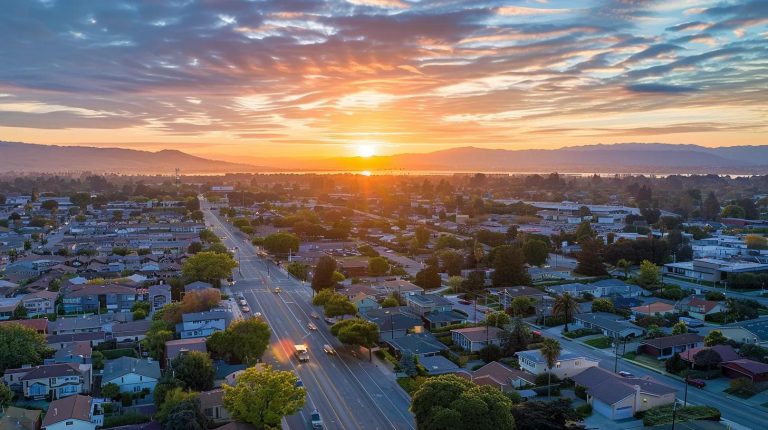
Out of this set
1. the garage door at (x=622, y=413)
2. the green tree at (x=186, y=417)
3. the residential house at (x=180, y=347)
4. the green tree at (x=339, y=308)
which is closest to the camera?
the green tree at (x=186, y=417)

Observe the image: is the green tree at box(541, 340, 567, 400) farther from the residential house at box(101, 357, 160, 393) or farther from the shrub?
the residential house at box(101, 357, 160, 393)

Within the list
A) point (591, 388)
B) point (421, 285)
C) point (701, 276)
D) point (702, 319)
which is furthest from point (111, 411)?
point (701, 276)

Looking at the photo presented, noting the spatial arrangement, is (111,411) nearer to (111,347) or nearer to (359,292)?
(111,347)

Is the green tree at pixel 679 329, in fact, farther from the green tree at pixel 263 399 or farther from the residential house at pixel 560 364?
the green tree at pixel 263 399

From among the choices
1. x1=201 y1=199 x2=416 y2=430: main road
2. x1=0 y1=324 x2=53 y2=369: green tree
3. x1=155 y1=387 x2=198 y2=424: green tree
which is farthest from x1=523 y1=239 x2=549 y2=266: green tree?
x1=0 y1=324 x2=53 y2=369: green tree

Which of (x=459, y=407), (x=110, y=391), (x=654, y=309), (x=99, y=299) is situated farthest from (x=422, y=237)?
(x=459, y=407)

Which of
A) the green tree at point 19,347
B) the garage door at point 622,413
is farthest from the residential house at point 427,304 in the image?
the green tree at point 19,347
